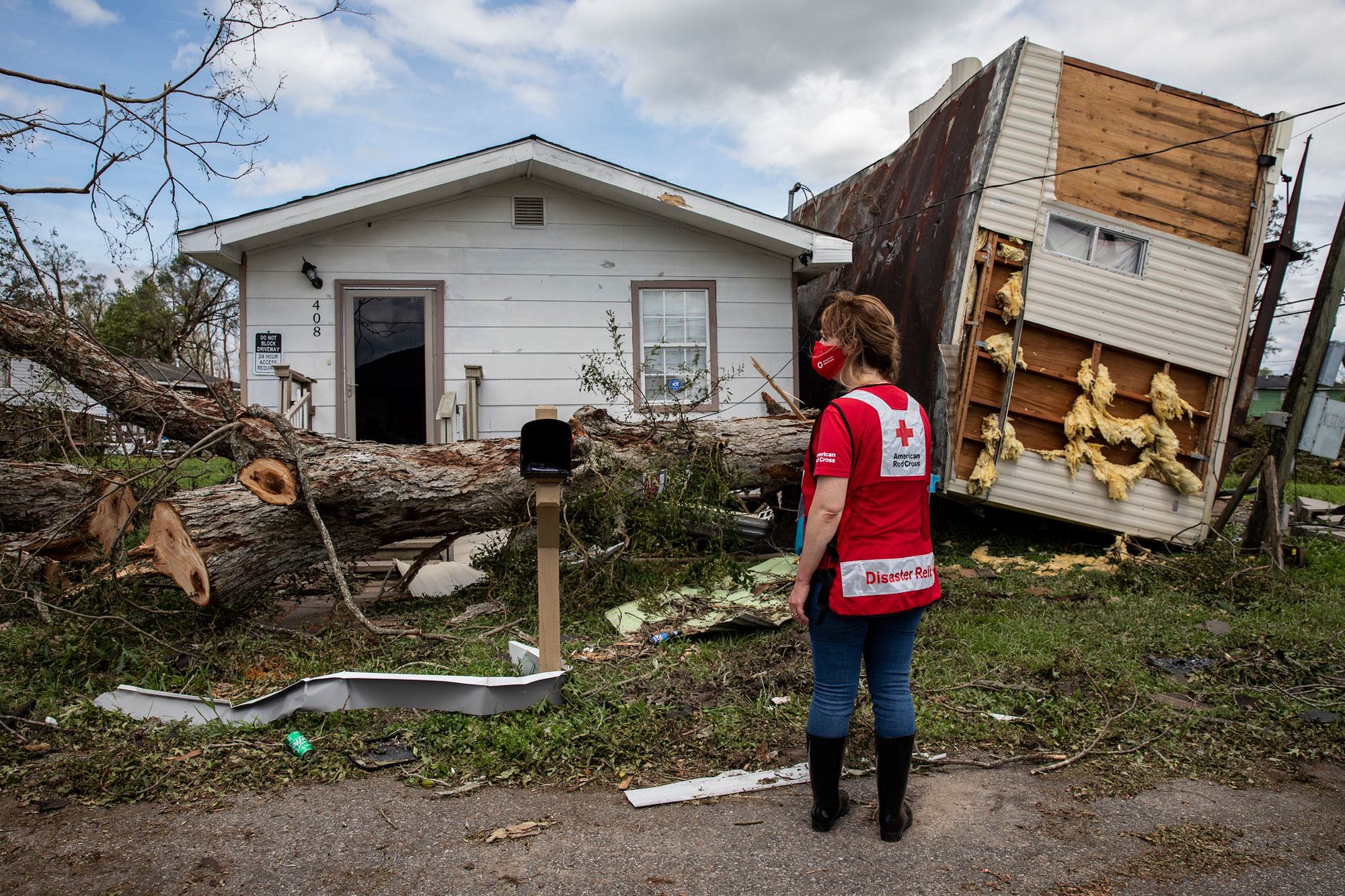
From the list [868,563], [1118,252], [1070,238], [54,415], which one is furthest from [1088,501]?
[54,415]

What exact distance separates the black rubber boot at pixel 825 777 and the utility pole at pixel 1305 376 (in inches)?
254

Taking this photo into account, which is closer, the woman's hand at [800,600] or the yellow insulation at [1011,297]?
the woman's hand at [800,600]

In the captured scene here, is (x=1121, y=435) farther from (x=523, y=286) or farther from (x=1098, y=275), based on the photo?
(x=523, y=286)

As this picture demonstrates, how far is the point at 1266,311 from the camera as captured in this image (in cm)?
823

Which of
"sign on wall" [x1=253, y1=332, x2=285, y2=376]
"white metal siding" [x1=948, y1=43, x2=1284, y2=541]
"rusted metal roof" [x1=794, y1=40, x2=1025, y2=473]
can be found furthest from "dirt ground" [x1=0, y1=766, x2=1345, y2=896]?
"sign on wall" [x1=253, y1=332, x2=285, y2=376]

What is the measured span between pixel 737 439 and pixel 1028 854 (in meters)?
4.63

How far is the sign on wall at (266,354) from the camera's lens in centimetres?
848

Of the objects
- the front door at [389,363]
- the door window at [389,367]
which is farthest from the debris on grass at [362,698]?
the door window at [389,367]

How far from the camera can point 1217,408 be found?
7973mm

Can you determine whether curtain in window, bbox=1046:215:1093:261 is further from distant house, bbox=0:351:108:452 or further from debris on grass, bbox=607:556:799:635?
distant house, bbox=0:351:108:452

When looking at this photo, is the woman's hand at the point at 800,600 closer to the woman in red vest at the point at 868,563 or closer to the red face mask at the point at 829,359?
the woman in red vest at the point at 868,563

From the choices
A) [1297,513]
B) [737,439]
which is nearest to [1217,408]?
[1297,513]

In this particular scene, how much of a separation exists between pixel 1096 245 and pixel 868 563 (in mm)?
6669

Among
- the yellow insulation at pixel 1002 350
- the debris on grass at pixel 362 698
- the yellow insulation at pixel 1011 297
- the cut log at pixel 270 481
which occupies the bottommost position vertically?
the debris on grass at pixel 362 698
